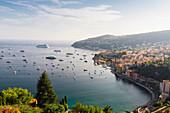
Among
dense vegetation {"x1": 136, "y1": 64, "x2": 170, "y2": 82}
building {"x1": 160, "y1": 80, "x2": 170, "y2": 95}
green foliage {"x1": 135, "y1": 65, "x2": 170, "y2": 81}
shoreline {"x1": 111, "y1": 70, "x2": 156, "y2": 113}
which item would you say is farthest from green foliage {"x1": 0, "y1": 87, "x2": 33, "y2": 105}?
green foliage {"x1": 135, "y1": 65, "x2": 170, "y2": 81}

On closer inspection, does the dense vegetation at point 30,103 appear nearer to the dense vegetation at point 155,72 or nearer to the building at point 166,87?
the building at point 166,87

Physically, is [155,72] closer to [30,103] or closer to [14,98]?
[30,103]

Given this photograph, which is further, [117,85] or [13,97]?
[117,85]

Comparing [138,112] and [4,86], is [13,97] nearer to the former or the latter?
[138,112]

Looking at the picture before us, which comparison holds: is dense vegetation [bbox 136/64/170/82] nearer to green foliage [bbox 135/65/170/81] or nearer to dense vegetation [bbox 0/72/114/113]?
green foliage [bbox 135/65/170/81]

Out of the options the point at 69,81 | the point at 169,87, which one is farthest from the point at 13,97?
the point at 169,87

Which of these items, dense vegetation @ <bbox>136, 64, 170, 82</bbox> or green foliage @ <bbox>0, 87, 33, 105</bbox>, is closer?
green foliage @ <bbox>0, 87, 33, 105</bbox>

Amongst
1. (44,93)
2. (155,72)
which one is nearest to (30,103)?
(44,93)

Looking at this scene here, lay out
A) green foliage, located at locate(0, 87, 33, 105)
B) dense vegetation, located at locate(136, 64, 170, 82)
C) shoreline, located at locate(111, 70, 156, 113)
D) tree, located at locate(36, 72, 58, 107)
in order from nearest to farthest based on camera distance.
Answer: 1. green foliage, located at locate(0, 87, 33, 105)
2. tree, located at locate(36, 72, 58, 107)
3. shoreline, located at locate(111, 70, 156, 113)
4. dense vegetation, located at locate(136, 64, 170, 82)
